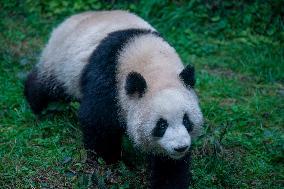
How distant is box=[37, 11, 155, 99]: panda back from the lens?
5.52m

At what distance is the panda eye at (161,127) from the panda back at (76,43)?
1.43 meters

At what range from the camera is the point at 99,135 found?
199 inches

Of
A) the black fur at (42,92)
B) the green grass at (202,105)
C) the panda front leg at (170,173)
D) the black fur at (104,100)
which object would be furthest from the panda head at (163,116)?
the black fur at (42,92)

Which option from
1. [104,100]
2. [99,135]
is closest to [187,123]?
[104,100]

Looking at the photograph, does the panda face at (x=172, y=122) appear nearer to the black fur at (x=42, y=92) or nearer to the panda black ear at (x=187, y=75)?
the panda black ear at (x=187, y=75)

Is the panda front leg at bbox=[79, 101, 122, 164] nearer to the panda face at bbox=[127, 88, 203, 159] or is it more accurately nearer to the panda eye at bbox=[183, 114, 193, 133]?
the panda face at bbox=[127, 88, 203, 159]

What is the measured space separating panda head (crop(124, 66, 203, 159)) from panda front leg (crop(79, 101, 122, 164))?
0.39m

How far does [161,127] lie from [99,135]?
96 cm

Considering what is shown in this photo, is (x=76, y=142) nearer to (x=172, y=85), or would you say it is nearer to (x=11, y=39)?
(x=172, y=85)

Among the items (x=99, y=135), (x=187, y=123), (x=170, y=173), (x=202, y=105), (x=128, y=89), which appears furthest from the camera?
(x=202, y=105)

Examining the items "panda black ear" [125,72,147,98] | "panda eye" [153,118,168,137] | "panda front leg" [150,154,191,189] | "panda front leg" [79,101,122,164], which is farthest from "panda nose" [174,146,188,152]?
"panda front leg" [79,101,122,164]

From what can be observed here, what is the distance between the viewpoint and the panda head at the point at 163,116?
4.25 meters

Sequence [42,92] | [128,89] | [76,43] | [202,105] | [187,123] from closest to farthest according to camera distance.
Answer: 1. [187,123]
2. [128,89]
3. [76,43]
4. [42,92]
5. [202,105]

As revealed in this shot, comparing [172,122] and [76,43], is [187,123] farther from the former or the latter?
[76,43]
